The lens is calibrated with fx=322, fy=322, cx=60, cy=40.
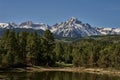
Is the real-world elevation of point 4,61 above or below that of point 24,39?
below

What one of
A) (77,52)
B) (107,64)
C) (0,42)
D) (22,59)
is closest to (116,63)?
(107,64)

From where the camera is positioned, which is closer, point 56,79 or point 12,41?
point 56,79

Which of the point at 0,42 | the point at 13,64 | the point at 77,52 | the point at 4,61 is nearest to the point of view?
the point at 4,61

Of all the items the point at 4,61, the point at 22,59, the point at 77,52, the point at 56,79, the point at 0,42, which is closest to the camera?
the point at 56,79

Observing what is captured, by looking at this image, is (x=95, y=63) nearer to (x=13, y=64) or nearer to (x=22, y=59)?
(x=22, y=59)

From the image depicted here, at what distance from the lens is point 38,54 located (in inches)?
6875

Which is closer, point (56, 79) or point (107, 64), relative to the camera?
point (56, 79)

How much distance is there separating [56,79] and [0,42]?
60263 millimetres

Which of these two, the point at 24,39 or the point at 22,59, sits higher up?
the point at 24,39

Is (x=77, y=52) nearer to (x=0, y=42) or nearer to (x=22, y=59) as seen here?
(x=22, y=59)

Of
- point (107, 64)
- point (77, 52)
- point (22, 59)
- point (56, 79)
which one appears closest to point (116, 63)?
point (107, 64)

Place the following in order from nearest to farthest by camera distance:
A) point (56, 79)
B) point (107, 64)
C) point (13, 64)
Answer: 1. point (56, 79)
2. point (13, 64)
3. point (107, 64)

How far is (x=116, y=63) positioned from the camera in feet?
559

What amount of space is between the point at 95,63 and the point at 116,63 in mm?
21511
